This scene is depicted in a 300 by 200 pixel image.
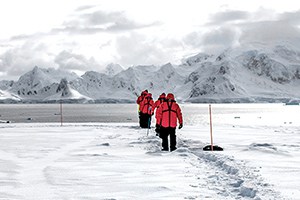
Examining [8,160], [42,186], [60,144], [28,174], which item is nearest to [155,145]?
[60,144]

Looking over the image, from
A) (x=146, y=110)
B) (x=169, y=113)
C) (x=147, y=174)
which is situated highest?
(x=169, y=113)

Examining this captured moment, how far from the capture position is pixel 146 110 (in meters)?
28.3

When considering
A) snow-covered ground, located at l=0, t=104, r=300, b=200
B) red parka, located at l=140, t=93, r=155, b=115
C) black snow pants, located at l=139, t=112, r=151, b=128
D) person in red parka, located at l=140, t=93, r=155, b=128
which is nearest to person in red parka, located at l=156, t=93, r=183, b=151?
snow-covered ground, located at l=0, t=104, r=300, b=200

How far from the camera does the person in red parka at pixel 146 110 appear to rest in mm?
27928

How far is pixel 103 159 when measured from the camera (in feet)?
43.0

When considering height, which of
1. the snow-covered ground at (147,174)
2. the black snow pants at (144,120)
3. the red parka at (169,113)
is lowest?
the snow-covered ground at (147,174)

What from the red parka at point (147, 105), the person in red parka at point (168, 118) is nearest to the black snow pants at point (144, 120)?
the red parka at point (147, 105)

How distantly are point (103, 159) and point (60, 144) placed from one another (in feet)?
18.0

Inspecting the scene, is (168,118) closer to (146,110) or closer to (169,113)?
(169,113)

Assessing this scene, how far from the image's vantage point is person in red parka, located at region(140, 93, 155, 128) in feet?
91.6

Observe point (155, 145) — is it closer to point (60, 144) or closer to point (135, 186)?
point (60, 144)

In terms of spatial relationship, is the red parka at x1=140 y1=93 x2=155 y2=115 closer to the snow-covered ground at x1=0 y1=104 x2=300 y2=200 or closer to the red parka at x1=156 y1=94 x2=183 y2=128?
the red parka at x1=156 y1=94 x2=183 y2=128

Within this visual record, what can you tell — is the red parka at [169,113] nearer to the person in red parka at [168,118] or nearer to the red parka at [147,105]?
the person in red parka at [168,118]

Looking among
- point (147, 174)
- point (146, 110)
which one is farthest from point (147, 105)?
point (147, 174)
